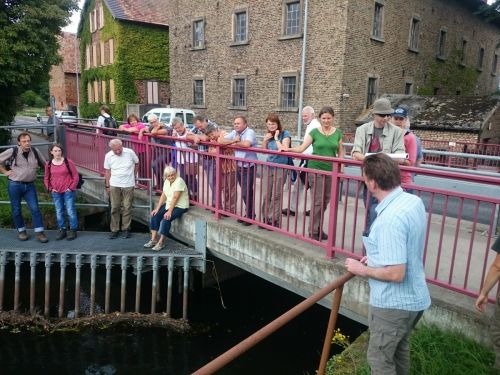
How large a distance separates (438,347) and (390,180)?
191 cm

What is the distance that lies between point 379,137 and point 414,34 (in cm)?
1988

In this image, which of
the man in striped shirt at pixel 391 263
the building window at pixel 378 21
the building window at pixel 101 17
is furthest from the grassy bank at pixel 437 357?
the building window at pixel 101 17

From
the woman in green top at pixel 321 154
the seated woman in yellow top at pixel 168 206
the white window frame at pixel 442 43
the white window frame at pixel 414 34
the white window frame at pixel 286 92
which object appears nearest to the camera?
the woman in green top at pixel 321 154

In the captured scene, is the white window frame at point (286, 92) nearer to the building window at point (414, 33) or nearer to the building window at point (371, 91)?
the building window at point (371, 91)

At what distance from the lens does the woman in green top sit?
4844 mm

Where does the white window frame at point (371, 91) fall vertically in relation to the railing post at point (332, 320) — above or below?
above

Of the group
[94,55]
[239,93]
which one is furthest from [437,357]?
[94,55]

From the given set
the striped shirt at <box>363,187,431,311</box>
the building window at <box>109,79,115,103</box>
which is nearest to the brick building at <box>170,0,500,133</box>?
the building window at <box>109,79,115,103</box>

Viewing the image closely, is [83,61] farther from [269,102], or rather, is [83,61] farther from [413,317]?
[413,317]

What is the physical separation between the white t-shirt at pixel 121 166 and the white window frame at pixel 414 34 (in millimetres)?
18557

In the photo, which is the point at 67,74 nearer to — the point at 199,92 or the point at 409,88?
the point at 199,92

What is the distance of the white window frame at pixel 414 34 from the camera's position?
20906 mm

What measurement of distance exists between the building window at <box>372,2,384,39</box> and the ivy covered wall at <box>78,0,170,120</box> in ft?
54.2

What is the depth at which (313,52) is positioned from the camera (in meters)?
18.3
